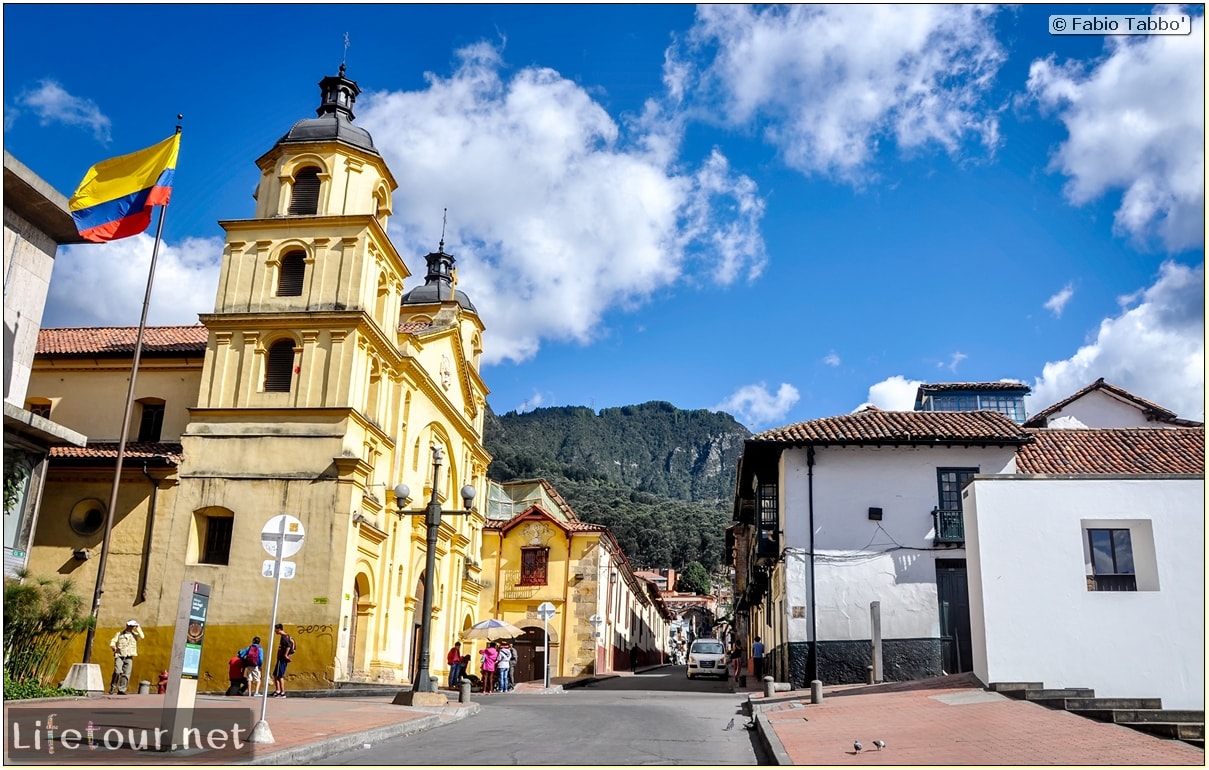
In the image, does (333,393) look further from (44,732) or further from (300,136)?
(44,732)

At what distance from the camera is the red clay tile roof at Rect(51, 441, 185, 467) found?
26344 mm

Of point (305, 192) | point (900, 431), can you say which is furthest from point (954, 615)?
point (305, 192)

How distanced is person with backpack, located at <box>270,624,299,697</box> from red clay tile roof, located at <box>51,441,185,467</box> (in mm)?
6293

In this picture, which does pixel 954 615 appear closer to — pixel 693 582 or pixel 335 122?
pixel 335 122

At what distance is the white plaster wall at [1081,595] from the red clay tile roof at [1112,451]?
8743 millimetres

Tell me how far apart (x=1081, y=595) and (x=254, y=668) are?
58.0 feet

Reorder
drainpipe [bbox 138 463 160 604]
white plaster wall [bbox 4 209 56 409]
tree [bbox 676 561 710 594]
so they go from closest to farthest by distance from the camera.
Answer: white plaster wall [bbox 4 209 56 409], drainpipe [bbox 138 463 160 604], tree [bbox 676 561 710 594]

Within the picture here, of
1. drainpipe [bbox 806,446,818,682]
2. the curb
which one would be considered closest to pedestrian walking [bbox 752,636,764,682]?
drainpipe [bbox 806,446,818,682]

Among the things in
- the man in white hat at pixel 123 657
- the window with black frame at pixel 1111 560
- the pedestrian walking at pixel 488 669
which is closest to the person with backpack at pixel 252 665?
the man in white hat at pixel 123 657

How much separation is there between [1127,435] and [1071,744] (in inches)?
780

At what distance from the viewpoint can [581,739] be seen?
1291 cm

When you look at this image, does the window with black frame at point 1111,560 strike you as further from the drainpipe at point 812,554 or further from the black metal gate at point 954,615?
the drainpipe at point 812,554

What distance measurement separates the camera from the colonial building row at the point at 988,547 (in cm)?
1502

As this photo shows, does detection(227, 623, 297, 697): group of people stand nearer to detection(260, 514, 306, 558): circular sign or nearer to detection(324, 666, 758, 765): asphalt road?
detection(324, 666, 758, 765): asphalt road
